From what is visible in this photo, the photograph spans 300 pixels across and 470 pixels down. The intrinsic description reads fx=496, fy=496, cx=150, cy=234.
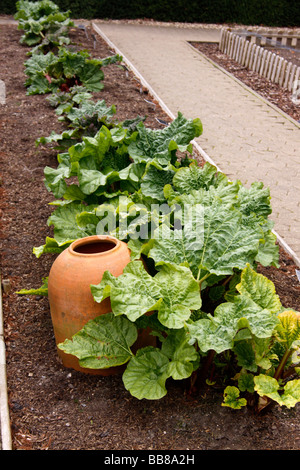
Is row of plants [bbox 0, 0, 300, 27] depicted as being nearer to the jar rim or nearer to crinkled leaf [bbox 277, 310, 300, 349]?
the jar rim

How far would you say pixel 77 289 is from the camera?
3.11 meters

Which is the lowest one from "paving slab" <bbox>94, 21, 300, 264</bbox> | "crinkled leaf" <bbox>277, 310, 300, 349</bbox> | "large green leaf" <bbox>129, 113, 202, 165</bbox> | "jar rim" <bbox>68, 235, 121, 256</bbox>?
"paving slab" <bbox>94, 21, 300, 264</bbox>

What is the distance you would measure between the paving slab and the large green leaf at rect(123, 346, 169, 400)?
228 centimetres

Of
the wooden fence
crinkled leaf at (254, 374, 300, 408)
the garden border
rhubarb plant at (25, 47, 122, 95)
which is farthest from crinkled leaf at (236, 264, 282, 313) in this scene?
the wooden fence

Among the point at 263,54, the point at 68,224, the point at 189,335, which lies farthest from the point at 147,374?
the point at 263,54

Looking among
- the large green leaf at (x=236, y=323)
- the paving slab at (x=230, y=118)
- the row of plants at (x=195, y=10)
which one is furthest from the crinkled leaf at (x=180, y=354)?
the row of plants at (x=195, y=10)

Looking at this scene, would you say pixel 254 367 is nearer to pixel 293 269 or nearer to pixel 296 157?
pixel 293 269

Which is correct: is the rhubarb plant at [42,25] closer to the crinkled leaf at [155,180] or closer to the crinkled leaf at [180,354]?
the crinkled leaf at [155,180]

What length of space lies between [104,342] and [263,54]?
1000cm

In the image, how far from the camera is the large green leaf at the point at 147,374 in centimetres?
281

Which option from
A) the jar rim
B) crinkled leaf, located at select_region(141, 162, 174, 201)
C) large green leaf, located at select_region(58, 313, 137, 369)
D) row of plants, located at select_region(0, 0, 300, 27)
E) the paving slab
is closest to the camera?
large green leaf, located at select_region(58, 313, 137, 369)

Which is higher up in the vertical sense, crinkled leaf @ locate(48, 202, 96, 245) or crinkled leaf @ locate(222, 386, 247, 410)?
crinkled leaf @ locate(48, 202, 96, 245)

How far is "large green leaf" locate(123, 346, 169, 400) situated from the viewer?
281cm
